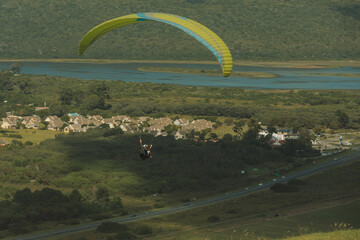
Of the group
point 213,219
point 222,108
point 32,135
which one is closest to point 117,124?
point 32,135

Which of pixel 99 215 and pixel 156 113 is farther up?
pixel 156 113

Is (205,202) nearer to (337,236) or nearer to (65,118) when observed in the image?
(337,236)

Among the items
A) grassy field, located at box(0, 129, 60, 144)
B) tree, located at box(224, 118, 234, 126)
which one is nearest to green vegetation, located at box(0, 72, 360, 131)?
tree, located at box(224, 118, 234, 126)

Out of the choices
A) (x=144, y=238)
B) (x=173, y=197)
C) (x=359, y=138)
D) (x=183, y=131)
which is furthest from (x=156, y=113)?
(x=144, y=238)

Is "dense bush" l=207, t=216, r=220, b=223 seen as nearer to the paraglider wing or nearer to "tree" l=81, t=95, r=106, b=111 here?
the paraglider wing

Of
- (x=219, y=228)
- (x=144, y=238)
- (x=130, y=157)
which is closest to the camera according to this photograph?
(x=144, y=238)

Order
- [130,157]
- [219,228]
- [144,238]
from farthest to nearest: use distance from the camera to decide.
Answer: [130,157], [219,228], [144,238]

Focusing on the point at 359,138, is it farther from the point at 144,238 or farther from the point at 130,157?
the point at 144,238
